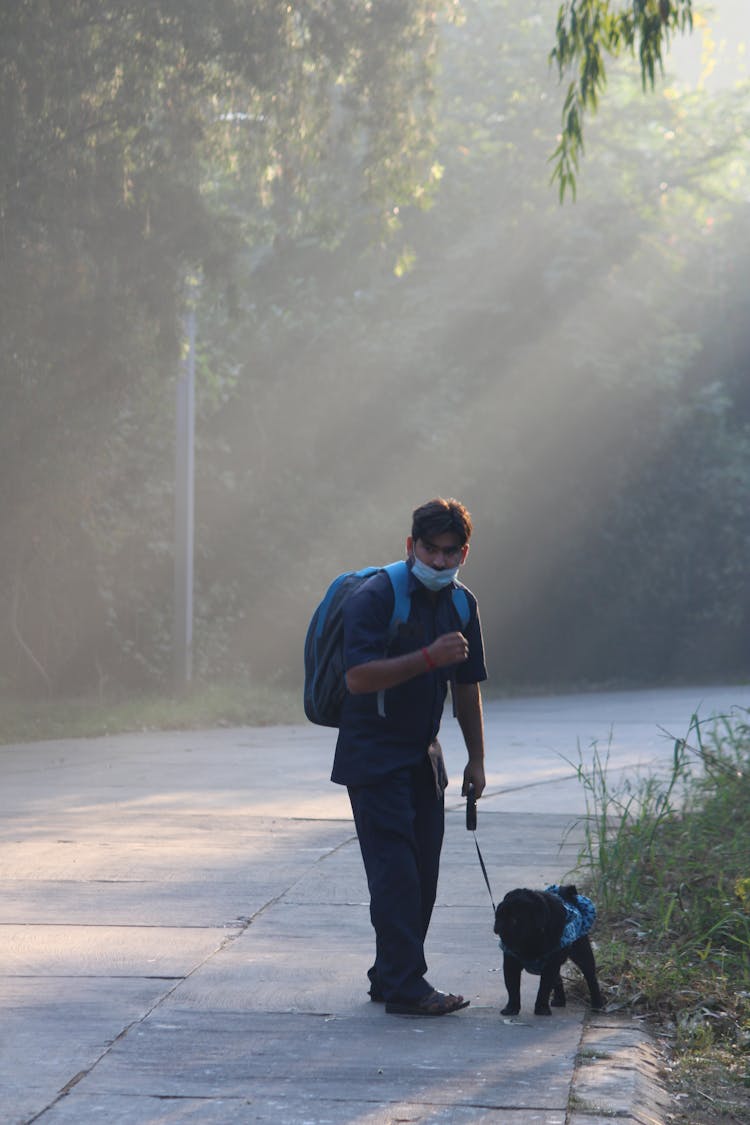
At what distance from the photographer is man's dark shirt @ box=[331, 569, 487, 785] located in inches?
205

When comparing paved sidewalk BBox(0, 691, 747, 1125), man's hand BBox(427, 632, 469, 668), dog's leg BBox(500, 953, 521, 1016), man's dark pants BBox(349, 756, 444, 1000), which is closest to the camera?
paved sidewalk BBox(0, 691, 747, 1125)

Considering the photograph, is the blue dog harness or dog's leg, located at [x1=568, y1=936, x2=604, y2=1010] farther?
dog's leg, located at [x1=568, y1=936, x2=604, y2=1010]

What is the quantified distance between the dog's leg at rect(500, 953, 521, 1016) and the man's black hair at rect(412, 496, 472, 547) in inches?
54.0

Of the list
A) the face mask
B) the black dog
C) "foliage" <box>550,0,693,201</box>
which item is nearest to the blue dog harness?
the black dog

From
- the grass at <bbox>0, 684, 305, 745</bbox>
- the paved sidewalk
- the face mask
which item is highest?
the face mask

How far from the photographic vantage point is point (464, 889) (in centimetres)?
763

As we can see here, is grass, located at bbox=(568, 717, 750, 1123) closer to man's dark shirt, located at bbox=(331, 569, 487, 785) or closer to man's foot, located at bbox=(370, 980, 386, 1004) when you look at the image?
man's foot, located at bbox=(370, 980, 386, 1004)

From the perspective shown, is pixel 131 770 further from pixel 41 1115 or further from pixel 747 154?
pixel 747 154

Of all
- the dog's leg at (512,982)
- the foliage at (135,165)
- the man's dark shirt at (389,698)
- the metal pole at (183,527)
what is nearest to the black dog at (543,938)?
the dog's leg at (512,982)

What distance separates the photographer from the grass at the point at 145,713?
1662 centimetres

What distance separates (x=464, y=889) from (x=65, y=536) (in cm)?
1262

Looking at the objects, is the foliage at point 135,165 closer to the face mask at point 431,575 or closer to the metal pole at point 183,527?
the metal pole at point 183,527

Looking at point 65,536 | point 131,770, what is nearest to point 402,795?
point 131,770

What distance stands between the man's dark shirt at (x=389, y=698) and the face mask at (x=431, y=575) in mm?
81
